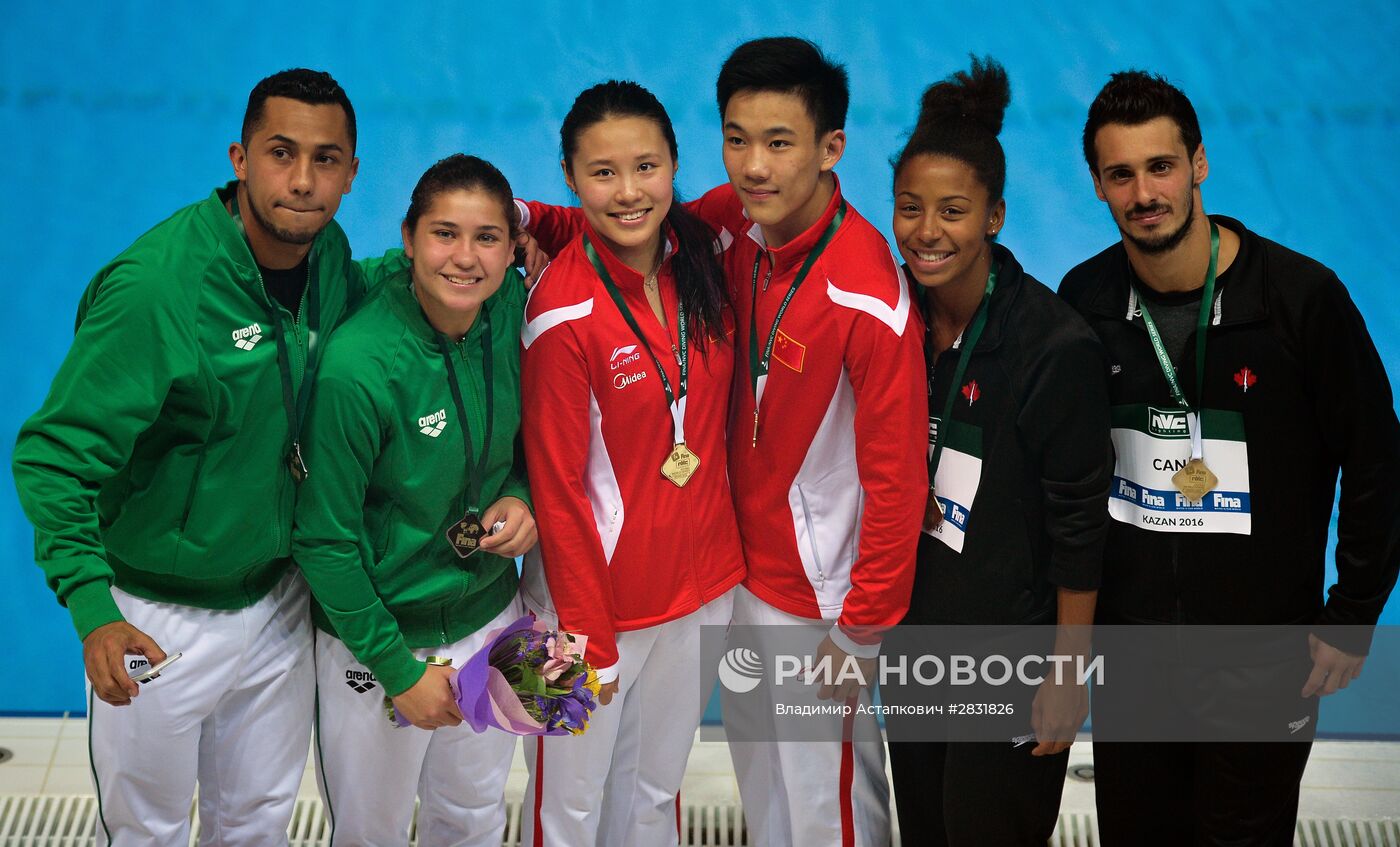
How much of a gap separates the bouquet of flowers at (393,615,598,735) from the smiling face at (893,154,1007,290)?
1026 mm

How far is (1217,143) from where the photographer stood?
21.9 feet

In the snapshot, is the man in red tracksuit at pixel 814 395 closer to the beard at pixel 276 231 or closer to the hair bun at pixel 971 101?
the hair bun at pixel 971 101

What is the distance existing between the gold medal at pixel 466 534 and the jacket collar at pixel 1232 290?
1.33 metres

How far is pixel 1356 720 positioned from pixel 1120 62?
164 inches

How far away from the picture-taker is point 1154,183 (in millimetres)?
2480

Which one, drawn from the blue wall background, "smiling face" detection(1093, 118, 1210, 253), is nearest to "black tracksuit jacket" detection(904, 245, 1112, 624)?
"smiling face" detection(1093, 118, 1210, 253)

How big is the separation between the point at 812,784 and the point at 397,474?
3.76 feet

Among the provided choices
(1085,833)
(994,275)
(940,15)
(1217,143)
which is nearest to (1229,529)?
(994,275)

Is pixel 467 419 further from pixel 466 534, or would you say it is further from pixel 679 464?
pixel 679 464

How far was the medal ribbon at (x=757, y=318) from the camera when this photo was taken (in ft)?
8.52

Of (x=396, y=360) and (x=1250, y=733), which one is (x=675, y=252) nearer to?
(x=396, y=360)

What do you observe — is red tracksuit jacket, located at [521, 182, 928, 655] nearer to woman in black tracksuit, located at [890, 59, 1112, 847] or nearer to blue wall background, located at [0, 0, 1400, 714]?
woman in black tracksuit, located at [890, 59, 1112, 847]

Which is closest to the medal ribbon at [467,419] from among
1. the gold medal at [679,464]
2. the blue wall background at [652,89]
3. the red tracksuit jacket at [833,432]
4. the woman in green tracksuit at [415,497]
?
the woman in green tracksuit at [415,497]

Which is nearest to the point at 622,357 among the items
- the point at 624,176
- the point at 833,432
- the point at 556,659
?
the point at 624,176
